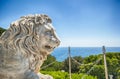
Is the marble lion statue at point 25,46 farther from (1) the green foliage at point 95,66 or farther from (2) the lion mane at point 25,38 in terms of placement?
(1) the green foliage at point 95,66

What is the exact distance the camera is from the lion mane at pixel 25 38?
3877 mm

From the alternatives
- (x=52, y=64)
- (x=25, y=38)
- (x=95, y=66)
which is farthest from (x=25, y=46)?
(x=52, y=64)

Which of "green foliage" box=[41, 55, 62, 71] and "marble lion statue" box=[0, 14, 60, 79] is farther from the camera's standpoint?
"green foliage" box=[41, 55, 62, 71]

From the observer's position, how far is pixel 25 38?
3.91 m

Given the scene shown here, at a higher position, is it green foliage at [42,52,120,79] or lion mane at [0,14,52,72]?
green foliage at [42,52,120,79]

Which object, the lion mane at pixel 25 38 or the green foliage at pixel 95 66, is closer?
the lion mane at pixel 25 38

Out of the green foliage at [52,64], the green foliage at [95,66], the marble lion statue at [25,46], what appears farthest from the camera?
the green foliage at [52,64]

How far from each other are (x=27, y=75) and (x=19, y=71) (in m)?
0.11

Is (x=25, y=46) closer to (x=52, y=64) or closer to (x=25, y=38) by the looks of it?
(x=25, y=38)

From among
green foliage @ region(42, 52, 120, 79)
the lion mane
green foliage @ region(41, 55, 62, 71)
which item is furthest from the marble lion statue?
green foliage @ region(41, 55, 62, 71)

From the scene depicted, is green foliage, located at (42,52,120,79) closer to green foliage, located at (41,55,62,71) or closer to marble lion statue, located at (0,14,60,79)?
green foliage, located at (41,55,62,71)

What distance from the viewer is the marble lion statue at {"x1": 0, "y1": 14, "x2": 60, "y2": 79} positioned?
12.7ft

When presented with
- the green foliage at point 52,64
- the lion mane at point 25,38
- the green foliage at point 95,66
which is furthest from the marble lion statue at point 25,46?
the green foliage at point 52,64

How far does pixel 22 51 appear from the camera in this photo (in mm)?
3896
